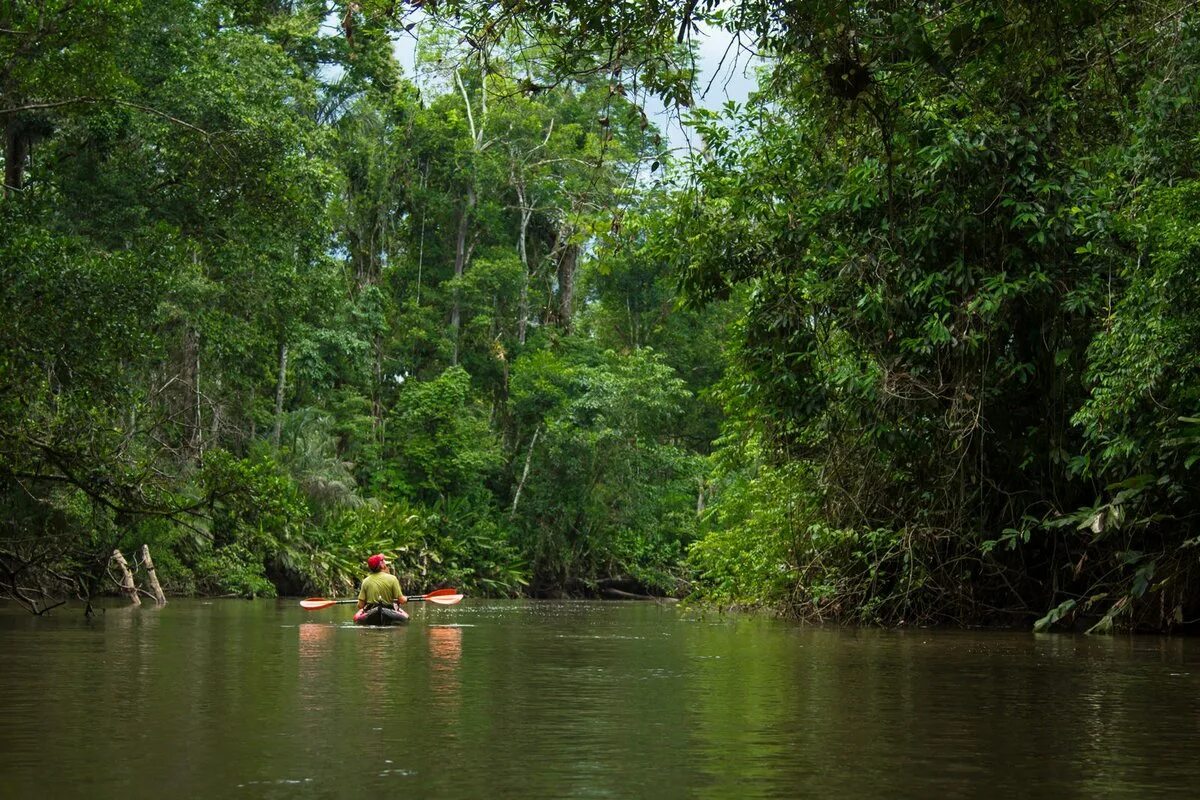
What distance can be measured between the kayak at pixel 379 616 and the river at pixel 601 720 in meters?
4.43

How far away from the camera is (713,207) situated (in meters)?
16.6

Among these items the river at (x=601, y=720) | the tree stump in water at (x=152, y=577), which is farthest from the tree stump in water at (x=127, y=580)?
the river at (x=601, y=720)

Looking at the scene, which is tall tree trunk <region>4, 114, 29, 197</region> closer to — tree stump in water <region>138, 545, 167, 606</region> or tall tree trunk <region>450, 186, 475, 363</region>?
tree stump in water <region>138, 545, 167, 606</region>

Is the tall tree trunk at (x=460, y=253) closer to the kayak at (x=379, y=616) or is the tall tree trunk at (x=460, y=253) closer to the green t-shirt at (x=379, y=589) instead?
the green t-shirt at (x=379, y=589)

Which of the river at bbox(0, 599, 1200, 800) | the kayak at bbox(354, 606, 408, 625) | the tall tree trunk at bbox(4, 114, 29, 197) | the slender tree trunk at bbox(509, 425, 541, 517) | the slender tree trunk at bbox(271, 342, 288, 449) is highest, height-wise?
the tall tree trunk at bbox(4, 114, 29, 197)

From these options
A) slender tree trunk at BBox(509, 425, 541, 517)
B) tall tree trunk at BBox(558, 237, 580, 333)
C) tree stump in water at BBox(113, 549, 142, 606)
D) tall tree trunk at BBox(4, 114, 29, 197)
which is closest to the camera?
tree stump in water at BBox(113, 549, 142, 606)

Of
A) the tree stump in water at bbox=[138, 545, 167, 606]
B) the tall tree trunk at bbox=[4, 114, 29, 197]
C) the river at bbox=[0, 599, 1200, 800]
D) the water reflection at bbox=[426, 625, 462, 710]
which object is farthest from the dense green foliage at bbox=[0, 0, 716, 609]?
the river at bbox=[0, 599, 1200, 800]

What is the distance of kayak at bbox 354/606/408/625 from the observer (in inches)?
674

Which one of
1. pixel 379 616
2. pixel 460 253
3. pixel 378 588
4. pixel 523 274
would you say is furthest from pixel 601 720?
pixel 460 253

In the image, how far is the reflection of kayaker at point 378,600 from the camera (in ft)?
56.3

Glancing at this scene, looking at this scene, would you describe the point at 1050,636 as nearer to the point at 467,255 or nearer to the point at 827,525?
the point at 827,525

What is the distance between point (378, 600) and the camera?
17281mm

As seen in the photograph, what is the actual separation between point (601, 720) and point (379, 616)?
→ 1122 cm

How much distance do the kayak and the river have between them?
443 cm
